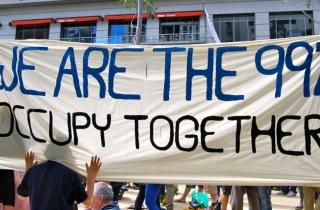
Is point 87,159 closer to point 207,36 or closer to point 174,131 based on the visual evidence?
point 174,131

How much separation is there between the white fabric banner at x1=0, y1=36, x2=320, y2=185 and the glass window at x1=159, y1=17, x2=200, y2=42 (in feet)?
97.3

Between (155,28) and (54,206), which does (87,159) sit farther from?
(155,28)

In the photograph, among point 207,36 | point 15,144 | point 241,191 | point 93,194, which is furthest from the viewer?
point 207,36

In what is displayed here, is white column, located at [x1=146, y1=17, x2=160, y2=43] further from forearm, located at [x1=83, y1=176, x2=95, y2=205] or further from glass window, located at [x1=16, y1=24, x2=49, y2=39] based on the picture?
forearm, located at [x1=83, y1=176, x2=95, y2=205]

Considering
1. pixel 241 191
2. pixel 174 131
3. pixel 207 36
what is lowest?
pixel 241 191

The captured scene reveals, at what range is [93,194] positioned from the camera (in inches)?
148

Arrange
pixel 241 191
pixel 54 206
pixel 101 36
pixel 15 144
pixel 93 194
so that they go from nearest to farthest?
pixel 54 206, pixel 93 194, pixel 15 144, pixel 241 191, pixel 101 36

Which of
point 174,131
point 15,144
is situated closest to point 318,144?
point 174,131

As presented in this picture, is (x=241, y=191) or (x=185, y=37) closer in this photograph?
(x=241, y=191)

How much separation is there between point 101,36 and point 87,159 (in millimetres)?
31973

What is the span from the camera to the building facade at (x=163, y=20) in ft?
106

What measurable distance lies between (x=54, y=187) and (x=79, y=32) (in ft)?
111

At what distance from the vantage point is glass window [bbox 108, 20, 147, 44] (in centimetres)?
3409

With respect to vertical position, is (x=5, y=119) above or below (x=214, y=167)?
above
